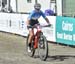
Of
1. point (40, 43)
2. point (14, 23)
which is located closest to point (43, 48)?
point (40, 43)

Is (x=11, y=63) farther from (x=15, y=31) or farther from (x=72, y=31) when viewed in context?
(x=15, y=31)

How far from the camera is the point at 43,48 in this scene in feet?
38.0

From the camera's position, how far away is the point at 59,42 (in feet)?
52.7

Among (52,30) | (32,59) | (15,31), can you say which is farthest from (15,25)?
(32,59)

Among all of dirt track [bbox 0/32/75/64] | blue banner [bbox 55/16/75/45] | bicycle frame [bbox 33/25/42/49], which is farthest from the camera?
blue banner [bbox 55/16/75/45]

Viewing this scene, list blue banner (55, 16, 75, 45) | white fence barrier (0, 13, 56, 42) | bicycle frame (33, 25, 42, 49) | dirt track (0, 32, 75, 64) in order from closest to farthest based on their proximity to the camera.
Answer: dirt track (0, 32, 75, 64) → bicycle frame (33, 25, 42, 49) → blue banner (55, 16, 75, 45) → white fence barrier (0, 13, 56, 42)

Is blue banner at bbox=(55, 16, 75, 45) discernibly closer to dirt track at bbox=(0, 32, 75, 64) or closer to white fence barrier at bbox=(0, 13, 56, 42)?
dirt track at bbox=(0, 32, 75, 64)

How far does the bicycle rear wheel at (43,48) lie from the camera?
11422 millimetres

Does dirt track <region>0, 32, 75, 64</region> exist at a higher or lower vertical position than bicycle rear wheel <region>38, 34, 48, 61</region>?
lower

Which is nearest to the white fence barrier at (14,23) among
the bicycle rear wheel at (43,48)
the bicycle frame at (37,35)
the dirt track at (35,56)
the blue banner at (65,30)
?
the blue banner at (65,30)

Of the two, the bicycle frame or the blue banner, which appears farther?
the blue banner

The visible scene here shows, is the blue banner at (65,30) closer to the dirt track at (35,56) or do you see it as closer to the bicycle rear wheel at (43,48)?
the dirt track at (35,56)

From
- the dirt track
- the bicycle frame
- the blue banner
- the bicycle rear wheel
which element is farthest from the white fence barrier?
the bicycle rear wheel

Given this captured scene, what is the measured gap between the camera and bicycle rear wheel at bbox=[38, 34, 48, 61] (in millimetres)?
11422
